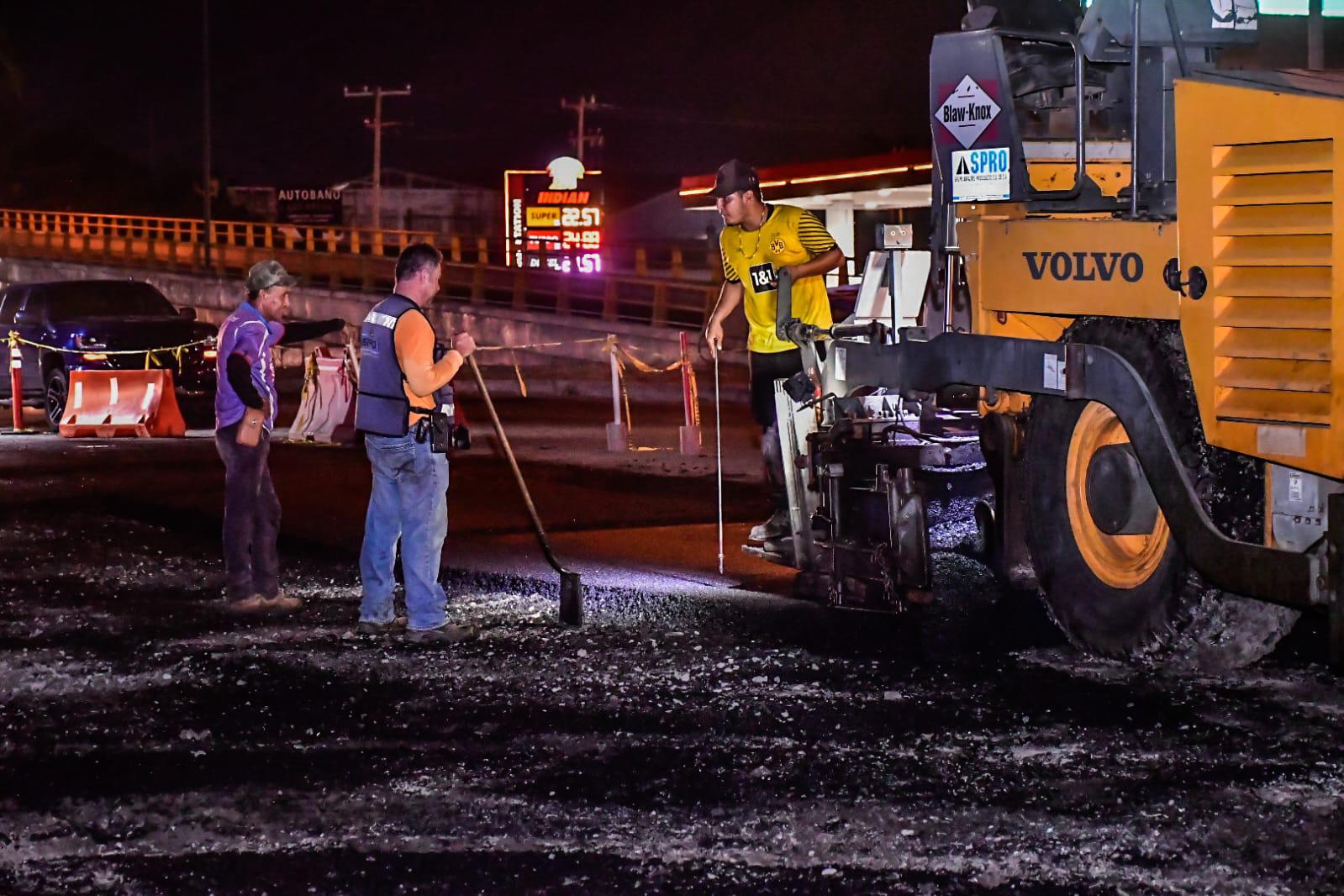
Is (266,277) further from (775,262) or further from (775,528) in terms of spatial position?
(775,528)

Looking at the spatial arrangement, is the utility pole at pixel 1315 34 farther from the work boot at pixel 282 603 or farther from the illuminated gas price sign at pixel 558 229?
the illuminated gas price sign at pixel 558 229

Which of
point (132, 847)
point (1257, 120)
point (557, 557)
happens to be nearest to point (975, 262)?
point (1257, 120)

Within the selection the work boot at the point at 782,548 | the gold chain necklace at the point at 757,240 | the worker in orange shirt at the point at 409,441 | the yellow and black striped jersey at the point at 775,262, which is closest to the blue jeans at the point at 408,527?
the worker in orange shirt at the point at 409,441

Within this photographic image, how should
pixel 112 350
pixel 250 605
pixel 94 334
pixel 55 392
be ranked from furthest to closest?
pixel 94 334, pixel 112 350, pixel 55 392, pixel 250 605

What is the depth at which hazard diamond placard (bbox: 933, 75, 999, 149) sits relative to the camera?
773 cm

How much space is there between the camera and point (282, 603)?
9.05 m

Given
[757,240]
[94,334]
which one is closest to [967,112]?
[757,240]

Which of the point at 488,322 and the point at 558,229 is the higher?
the point at 558,229

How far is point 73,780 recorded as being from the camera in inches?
231

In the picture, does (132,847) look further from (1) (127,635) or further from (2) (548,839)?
(1) (127,635)

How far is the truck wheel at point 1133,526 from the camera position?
6.42 m

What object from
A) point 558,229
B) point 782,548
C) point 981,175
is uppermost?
point 558,229

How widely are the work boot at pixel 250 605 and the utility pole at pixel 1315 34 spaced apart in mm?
5369

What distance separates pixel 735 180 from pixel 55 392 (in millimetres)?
13264
